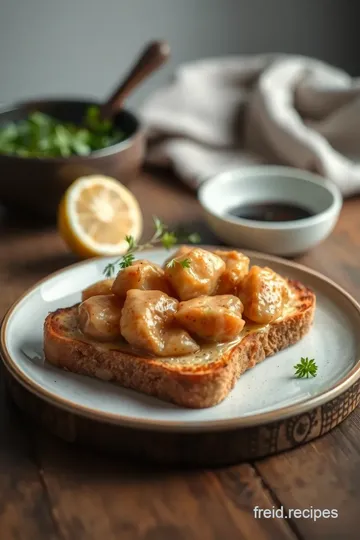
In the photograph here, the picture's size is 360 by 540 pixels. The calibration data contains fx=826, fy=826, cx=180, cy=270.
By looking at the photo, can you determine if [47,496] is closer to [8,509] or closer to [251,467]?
[8,509]

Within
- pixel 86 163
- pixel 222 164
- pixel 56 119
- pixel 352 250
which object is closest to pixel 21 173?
pixel 86 163

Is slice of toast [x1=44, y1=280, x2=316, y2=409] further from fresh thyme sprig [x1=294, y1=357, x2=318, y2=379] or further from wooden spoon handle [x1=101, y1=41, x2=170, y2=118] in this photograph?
wooden spoon handle [x1=101, y1=41, x2=170, y2=118]

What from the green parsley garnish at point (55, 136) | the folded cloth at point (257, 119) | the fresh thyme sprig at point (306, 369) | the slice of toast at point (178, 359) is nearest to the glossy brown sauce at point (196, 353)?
the slice of toast at point (178, 359)

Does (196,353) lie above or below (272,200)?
above

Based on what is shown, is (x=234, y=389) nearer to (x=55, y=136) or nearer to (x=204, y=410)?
(x=204, y=410)

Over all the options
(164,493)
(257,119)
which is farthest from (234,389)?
(257,119)

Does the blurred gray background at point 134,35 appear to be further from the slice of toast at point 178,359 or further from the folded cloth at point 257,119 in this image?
the slice of toast at point 178,359
